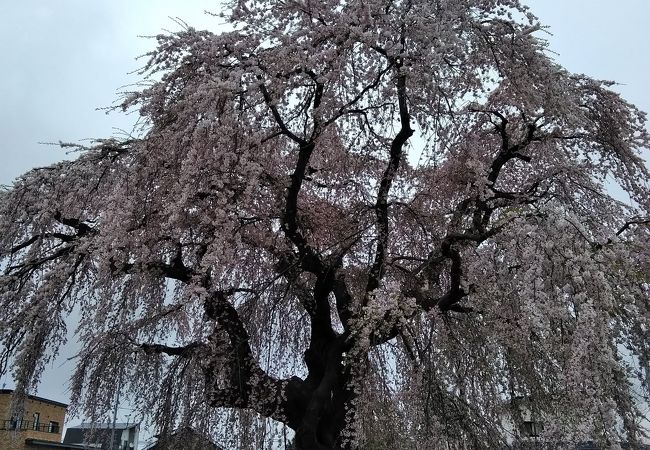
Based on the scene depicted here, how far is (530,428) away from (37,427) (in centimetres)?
2237

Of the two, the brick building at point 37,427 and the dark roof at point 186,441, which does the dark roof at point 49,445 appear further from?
the dark roof at point 186,441

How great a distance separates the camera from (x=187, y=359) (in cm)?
723

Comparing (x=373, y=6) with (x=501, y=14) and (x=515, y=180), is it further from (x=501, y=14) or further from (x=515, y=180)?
(x=515, y=180)

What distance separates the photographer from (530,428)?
6.32 metres

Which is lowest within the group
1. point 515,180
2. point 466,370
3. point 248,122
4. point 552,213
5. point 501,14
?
point 466,370

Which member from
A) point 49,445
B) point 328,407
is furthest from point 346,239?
point 49,445

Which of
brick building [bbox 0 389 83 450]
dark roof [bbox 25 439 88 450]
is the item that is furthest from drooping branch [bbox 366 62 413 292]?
dark roof [bbox 25 439 88 450]

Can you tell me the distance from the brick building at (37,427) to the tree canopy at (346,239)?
1472cm

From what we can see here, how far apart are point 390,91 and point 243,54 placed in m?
1.65

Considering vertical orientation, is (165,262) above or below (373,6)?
below

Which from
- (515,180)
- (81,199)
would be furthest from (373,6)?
(81,199)

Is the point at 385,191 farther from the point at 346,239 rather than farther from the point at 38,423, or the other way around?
the point at 38,423

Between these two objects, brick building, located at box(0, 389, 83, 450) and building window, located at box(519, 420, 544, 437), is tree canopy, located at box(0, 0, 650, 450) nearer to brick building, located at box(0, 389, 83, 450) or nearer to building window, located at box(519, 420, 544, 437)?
building window, located at box(519, 420, 544, 437)

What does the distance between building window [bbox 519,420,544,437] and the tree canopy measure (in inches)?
6.2
